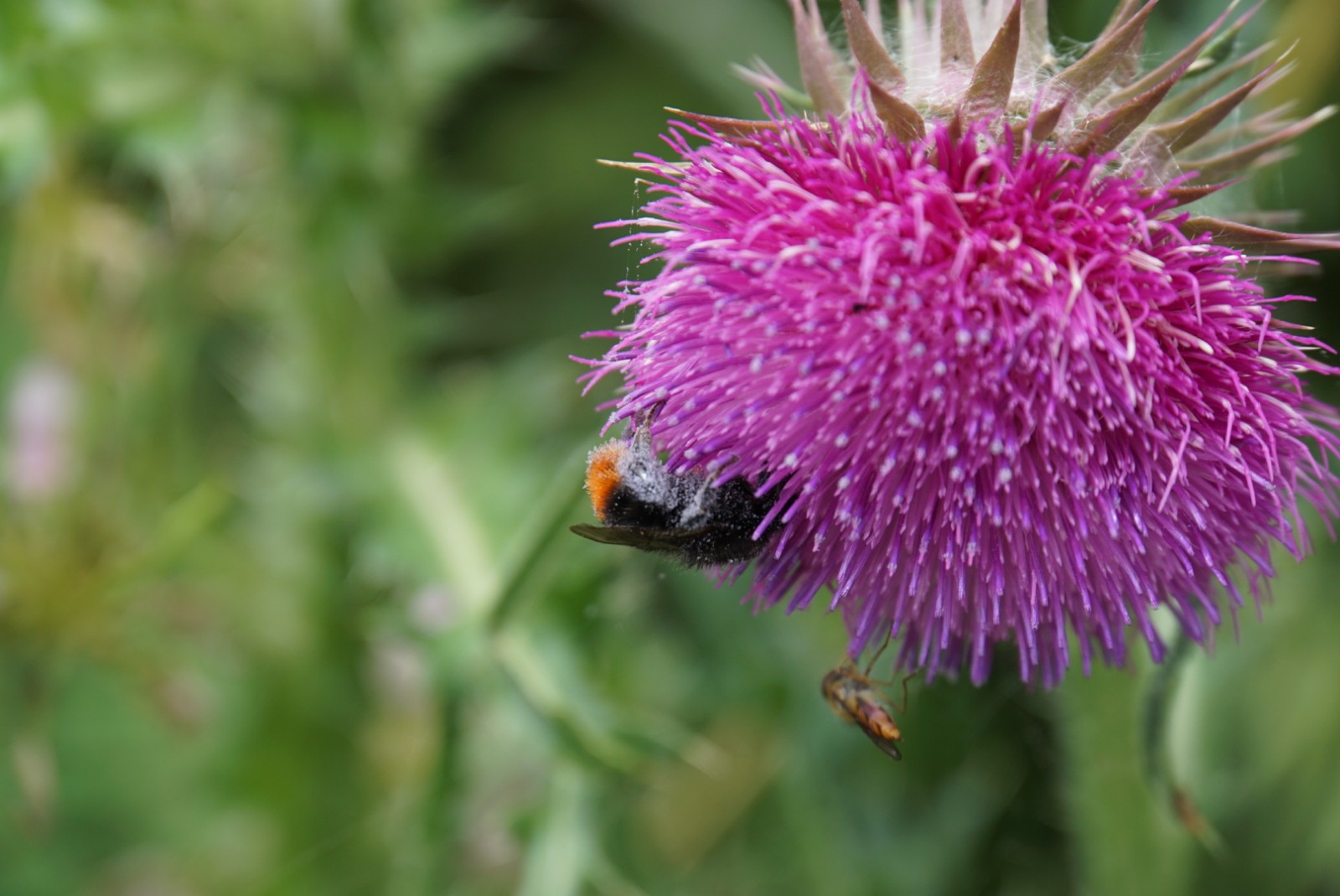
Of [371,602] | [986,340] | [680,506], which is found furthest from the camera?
[371,602]

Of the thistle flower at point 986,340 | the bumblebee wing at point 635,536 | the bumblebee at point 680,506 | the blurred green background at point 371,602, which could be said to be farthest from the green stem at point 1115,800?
the bumblebee wing at point 635,536

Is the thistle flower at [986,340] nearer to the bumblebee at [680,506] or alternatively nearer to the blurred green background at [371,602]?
the bumblebee at [680,506]

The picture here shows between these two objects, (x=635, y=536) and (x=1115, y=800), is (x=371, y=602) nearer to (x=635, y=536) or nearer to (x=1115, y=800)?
(x=635, y=536)

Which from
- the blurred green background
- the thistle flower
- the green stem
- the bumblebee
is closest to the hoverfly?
the thistle flower

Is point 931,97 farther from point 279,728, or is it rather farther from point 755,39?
point 279,728

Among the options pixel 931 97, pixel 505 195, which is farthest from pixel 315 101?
pixel 931 97

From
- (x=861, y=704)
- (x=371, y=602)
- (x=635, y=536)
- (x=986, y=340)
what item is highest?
(x=986, y=340)

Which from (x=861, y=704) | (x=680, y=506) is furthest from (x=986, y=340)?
(x=861, y=704)
